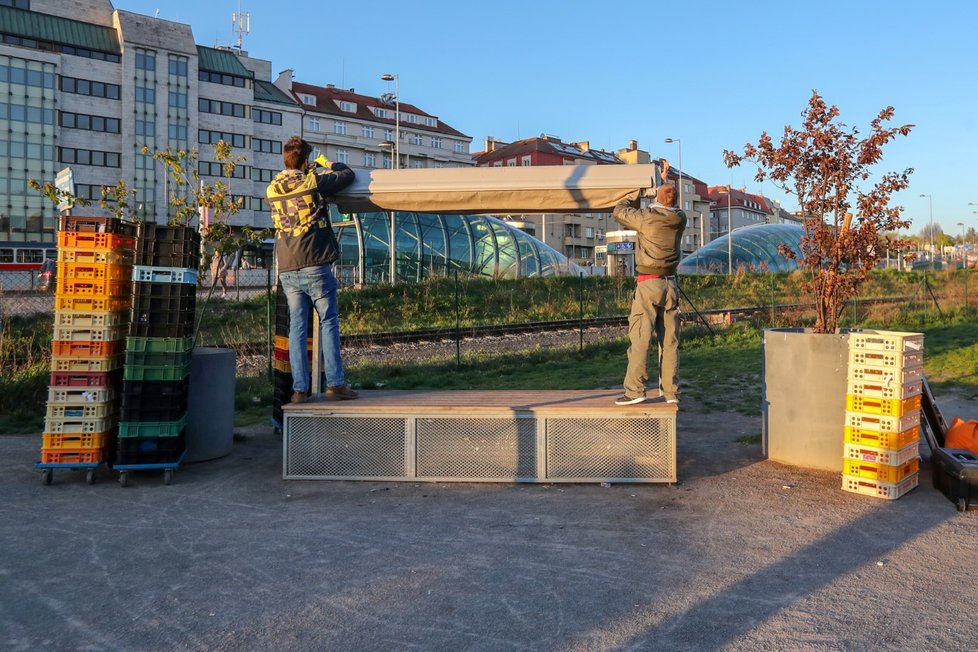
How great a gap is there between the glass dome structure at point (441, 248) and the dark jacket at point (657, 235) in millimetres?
35340

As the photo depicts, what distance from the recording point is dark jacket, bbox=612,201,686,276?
6.79 metres

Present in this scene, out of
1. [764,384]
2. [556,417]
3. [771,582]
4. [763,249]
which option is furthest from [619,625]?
[763,249]

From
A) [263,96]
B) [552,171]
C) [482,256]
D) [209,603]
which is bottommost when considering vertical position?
[209,603]

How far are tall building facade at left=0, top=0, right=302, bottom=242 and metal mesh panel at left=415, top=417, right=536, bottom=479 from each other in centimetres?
5413

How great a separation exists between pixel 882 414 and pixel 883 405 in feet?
0.24

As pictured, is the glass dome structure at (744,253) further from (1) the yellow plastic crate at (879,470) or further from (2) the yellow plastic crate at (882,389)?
(1) the yellow plastic crate at (879,470)

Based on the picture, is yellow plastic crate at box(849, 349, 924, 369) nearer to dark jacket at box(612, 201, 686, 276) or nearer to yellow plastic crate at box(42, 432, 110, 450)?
dark jacket at box(612, 201, 686, 276)

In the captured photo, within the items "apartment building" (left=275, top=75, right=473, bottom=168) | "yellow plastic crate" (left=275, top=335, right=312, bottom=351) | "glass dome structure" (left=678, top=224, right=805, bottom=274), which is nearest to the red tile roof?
"apartment building" (left=275, top=75, right=473, bottom=168)

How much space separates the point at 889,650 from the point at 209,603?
3.36 meters

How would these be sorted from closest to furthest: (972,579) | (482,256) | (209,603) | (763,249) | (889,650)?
(889,650), (209,603), (972,579), (482,256), (763,249)

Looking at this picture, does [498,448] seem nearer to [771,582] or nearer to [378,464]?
[378,464]

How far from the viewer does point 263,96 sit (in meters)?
73.6

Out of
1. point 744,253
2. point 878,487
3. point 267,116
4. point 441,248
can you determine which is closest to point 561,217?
point 744,253

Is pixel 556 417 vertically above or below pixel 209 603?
above
